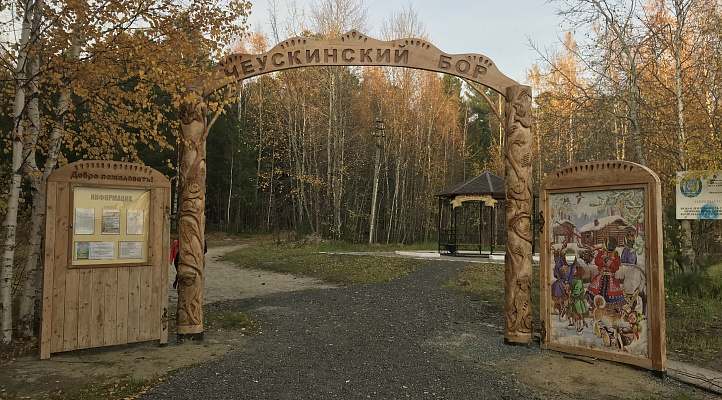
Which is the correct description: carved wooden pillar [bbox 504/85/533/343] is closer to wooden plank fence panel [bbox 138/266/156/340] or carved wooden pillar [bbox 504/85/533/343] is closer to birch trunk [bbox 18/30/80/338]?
wooden plank fence panel [bbox 138/266/156/340]

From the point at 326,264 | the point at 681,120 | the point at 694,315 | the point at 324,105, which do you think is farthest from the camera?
the point at 324,105

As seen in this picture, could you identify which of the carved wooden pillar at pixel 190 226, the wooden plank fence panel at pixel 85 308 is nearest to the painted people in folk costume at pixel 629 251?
the carved wooden pillar at pixel 190 226

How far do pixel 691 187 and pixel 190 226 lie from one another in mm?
8567

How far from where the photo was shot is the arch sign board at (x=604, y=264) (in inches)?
180

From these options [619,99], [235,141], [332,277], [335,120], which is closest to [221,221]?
[235,141]

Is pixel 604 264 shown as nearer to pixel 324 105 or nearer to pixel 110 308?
pixel 110 308

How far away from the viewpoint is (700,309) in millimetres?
7469

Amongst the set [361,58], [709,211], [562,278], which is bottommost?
[562,278]

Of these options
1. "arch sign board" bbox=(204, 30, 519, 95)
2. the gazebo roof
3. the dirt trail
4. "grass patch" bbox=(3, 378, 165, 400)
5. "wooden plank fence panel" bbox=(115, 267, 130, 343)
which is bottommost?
the dirt trail

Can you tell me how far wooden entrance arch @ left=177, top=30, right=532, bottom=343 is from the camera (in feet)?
18.4

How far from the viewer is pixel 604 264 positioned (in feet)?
16.3

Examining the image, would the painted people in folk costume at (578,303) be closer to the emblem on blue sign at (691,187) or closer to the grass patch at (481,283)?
the grass patch at (481,283)

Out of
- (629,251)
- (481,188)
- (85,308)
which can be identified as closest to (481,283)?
(629,251)

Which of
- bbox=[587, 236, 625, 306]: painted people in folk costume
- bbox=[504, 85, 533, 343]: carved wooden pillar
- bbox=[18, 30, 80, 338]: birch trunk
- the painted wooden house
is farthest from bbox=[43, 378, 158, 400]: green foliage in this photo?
the painted wooden house
